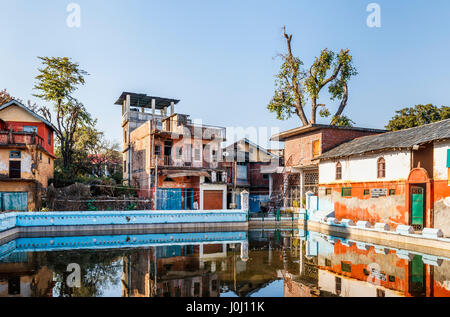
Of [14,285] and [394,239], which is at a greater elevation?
[14,285]

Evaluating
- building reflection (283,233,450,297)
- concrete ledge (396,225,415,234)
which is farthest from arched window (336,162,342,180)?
building reflection (283,233,450,297)

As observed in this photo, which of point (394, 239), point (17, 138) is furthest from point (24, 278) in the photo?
point (394, 239)

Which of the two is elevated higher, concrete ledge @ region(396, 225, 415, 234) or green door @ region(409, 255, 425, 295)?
concrete ledge @ region(396, 225, 415, 234)

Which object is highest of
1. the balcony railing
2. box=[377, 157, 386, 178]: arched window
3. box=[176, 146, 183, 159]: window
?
the balcony railing

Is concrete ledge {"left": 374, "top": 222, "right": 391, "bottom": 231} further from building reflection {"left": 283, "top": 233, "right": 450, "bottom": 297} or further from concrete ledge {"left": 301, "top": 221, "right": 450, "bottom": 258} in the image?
building reflection {"left": 283, "top": 233, "right": 450, "bottom": 297}

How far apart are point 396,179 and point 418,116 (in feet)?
53.2

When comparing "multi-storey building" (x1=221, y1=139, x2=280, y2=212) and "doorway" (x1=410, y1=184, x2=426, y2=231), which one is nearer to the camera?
"doorway" (x1=410, y1=184, x2=426, y2=231)

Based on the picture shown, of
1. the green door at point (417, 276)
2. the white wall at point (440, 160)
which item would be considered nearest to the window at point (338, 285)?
the green door at point (417, 276)

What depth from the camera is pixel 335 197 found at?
2391 centimetres

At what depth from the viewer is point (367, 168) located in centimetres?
2159

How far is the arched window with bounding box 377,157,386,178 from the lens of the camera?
20.5 metres

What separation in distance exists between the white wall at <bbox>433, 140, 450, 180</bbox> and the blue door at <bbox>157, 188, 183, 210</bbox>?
16763mm

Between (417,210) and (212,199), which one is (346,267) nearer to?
(417,210)
